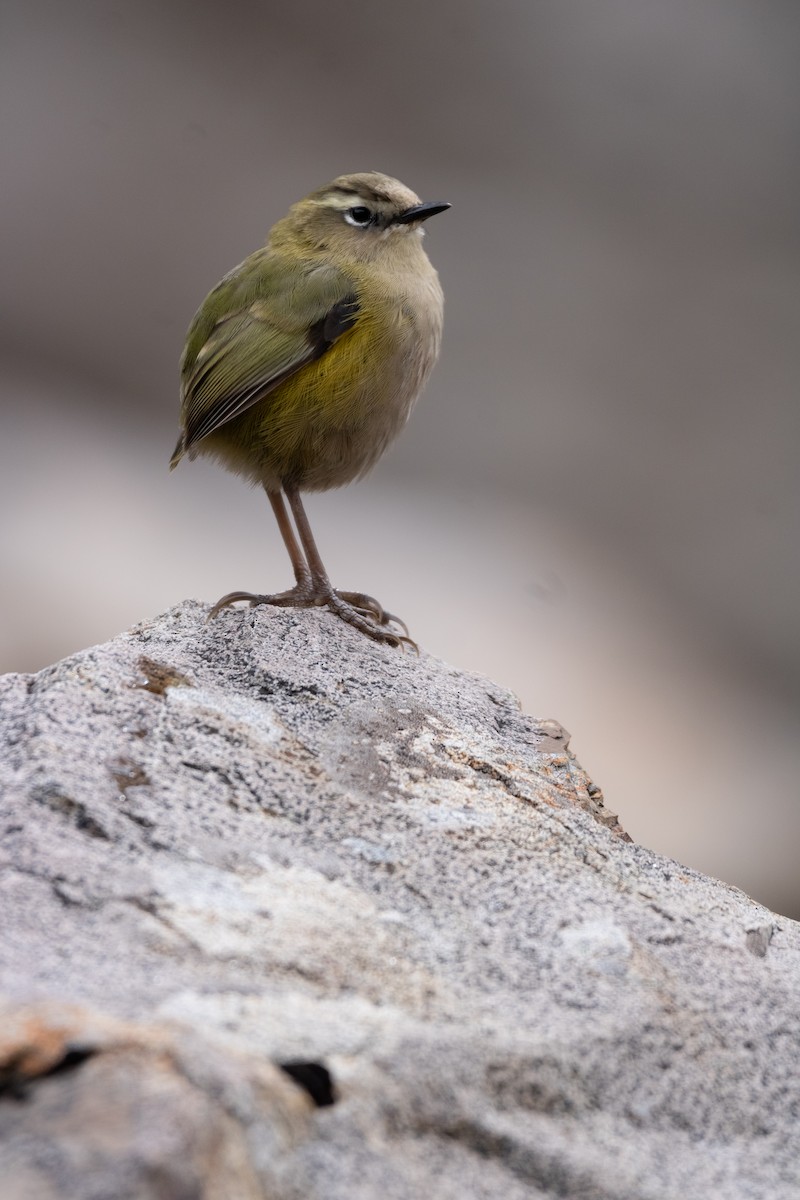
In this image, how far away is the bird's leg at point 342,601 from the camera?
10.6 feet

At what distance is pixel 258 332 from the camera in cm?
343

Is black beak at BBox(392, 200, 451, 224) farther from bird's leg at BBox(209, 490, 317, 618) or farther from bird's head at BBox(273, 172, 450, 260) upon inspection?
bird's leg at BBox(209, 490, 317, 618)

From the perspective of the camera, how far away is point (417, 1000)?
1.62 m

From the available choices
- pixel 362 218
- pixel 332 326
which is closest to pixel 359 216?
pixel 362 218

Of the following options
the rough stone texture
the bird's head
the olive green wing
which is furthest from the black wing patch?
the rough stone texture

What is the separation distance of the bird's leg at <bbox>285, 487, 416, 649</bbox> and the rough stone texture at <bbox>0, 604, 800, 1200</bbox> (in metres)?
0.61

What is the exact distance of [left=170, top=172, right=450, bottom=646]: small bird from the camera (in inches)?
131

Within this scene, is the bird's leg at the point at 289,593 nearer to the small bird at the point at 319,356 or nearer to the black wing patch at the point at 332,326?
the small bird at the point at 319,356

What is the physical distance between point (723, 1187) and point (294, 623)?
1.72 metres

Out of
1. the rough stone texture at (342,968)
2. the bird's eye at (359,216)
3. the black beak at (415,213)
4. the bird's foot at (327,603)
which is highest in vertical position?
the black beak at (415,213)

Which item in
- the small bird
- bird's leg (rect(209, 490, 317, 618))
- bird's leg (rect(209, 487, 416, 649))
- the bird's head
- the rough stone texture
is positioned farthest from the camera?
the bird's head

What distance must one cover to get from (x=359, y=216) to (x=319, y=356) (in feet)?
2.04

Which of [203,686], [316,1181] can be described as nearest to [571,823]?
[203,686]

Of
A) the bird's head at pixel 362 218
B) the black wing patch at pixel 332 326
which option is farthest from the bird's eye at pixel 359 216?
the black wing patch at pixel 332 326
